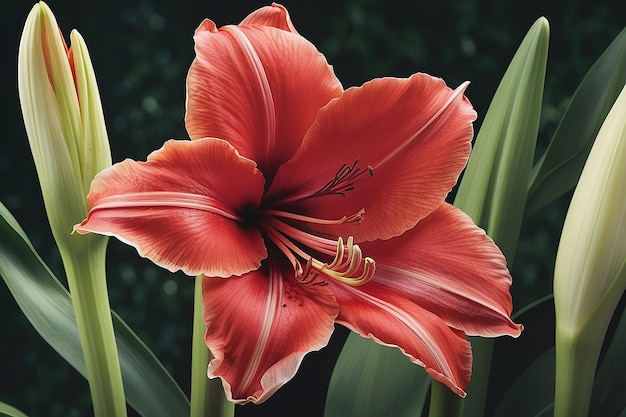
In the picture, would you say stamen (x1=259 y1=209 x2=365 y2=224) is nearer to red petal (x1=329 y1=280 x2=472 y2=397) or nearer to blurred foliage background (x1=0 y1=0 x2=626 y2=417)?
red petal (x1=329 y1=280 x2=472 y2=397)

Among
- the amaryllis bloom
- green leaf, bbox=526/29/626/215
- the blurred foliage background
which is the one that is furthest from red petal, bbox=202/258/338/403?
the blurred foliage background

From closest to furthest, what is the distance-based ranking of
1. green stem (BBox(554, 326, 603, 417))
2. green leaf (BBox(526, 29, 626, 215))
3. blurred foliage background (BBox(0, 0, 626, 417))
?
1. green stem (BBox(554, 326, 603, 417))
2. green leaf (BBox(526, 29, 626, 215))
3. blurred foliage background (BBox(0, 0, 626, 417))

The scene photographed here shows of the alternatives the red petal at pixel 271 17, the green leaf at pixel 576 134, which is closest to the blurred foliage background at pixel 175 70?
the green leaf at pixel 576 134

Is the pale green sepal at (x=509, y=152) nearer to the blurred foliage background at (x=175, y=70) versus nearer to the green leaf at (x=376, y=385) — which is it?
the green leaf at (x=376, y=385)

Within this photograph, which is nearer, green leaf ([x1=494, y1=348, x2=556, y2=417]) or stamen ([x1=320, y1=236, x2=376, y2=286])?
stamen ([x1=320, y1=236, x2=376, y2=286])

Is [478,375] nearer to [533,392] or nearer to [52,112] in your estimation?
[533,392]

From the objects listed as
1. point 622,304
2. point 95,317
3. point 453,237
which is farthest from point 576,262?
point 622,304

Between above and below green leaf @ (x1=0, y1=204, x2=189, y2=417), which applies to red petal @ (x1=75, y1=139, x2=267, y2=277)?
above

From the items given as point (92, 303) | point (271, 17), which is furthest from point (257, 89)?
point (92, 303)
